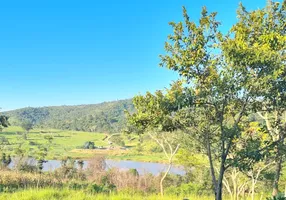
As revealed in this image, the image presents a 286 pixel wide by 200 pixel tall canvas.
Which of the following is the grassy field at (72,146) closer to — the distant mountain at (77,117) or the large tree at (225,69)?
the distant mountain at (77,117)

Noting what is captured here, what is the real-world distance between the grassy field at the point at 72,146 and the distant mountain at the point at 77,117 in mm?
6475

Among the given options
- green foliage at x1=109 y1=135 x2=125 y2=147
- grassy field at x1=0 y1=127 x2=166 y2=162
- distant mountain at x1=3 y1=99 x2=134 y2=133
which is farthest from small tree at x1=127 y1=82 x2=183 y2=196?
distant mountain at x1=3 y1=99 x2=134 y2=133

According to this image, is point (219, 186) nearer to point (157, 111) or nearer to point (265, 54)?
point (157, 111)

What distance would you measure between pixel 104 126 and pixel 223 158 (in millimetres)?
92225

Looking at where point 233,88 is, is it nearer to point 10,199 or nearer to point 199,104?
point 199,104

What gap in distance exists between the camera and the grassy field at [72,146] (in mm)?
54719

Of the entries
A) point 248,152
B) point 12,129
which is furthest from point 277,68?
point 12,129

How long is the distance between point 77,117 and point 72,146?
57.5 metres

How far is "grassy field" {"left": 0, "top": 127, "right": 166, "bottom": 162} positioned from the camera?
54719 mm

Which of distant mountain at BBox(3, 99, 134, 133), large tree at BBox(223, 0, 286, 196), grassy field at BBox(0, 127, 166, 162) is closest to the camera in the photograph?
large tree at BBox(223, 0, 286, 196)

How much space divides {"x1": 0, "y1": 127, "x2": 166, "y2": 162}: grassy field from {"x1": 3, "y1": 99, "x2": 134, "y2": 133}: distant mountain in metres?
6.47

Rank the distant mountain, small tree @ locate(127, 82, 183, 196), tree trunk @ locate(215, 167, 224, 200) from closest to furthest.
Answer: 1. small tree @ locate(127, 82, 183, 196)
2. tree trunk @ locate(215, 167, 224, 200)
3. the distant mountain

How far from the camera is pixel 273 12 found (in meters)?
5.12

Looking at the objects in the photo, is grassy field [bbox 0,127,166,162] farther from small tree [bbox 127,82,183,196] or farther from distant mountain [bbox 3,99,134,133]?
small tree [bbox 127,82,183,196]
